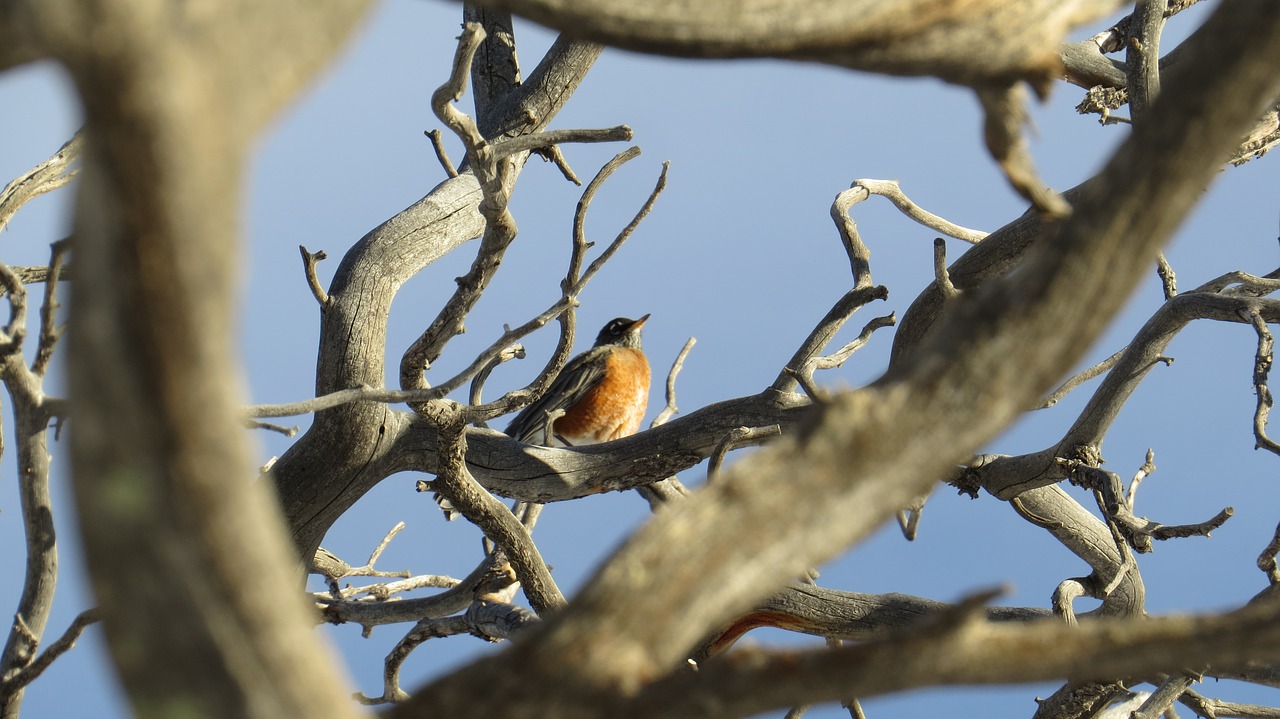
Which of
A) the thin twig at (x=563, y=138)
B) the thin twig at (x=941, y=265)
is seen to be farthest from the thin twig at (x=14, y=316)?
the thin twig at (x=941, y=265)

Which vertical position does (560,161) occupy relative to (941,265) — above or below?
above

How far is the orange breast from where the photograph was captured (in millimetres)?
6801

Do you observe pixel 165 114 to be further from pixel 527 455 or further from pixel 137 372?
pixel 527 455

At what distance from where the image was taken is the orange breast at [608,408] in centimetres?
→ 680

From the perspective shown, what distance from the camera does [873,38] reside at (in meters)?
1.97

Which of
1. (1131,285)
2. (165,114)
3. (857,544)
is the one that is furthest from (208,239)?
(1131,285)

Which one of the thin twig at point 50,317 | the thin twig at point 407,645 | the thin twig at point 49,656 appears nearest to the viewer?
the thin twig at point 50,317

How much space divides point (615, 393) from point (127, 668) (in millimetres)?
5710

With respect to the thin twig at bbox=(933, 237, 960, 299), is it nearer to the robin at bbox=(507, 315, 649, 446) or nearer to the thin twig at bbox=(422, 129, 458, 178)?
the thin twig at bbox=(422, 129, 458, 178)

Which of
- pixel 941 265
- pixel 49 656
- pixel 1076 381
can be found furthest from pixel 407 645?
pixel 1076 381

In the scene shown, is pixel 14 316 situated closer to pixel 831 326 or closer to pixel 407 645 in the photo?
pixel 407 645

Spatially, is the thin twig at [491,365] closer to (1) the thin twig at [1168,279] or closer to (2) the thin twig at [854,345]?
(2) the thin twig at [854,345]

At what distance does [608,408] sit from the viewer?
684cm

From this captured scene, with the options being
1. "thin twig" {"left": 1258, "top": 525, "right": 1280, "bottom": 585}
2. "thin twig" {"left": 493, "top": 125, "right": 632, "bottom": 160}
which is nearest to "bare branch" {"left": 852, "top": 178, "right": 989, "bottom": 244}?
"thin twig" {"left": 1258, "top": 525, "right": 1280, "bottom": 585}
